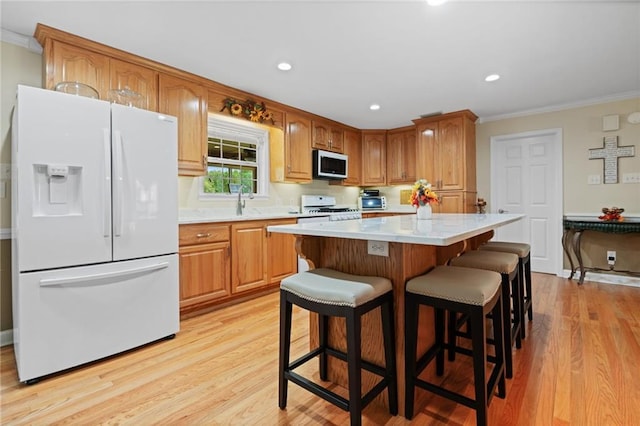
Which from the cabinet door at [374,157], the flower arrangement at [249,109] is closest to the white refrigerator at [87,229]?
the flower arrangement at [249,109]

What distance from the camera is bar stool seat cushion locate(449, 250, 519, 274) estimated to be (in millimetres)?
1889

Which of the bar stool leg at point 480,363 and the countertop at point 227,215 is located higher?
the countertop at point 227,215

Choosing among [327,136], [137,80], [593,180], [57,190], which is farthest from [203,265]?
[593,180]

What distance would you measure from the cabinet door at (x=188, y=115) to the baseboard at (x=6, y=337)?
5.58ft

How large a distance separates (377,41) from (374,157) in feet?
10.3

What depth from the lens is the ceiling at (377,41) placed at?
80.3 inches

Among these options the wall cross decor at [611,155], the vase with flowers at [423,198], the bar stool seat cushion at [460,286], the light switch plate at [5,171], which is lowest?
the bar stool seat cushion at [460,286]

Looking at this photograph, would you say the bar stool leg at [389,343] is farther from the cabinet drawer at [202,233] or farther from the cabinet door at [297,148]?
the cabinet door at [297,148]

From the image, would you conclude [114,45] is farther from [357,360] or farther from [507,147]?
[507,147]

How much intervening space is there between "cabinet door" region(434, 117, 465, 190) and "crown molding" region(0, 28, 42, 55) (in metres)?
4.40

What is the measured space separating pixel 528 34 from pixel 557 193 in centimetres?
266

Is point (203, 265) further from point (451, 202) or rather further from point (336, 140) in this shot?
point (451, 202)

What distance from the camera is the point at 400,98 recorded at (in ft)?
12.5

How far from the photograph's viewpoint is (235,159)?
12.8ft
